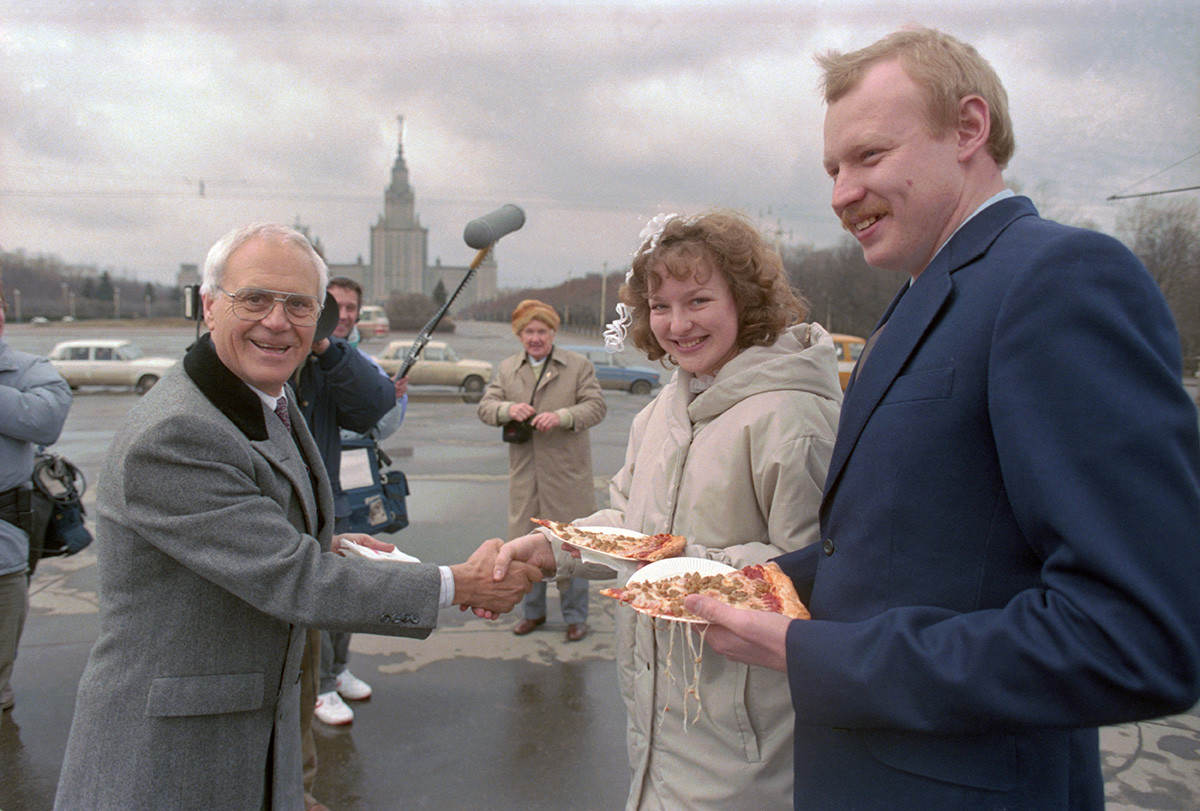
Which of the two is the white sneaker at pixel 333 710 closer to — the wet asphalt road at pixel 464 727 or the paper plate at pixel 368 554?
the wet asphalt road at pixel 464 727

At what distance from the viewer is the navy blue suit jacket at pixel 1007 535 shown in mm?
951

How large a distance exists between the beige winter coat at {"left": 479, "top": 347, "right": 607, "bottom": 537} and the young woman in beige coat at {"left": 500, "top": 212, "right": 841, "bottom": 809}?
2.64 meters

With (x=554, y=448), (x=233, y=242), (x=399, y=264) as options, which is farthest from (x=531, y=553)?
(x=399, y=264)

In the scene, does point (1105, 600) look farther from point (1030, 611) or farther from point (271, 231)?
point (271, 231)

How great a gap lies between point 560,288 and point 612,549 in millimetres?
81460

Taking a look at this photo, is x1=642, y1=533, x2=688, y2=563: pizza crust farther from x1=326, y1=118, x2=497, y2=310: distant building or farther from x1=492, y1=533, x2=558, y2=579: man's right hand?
x1=326, y1=118, x2=497, y2=310: distant building

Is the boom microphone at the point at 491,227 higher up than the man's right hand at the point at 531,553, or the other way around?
the boom microphone at the point at 491,227

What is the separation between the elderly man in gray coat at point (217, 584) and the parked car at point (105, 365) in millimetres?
23613

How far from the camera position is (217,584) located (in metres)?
1.81

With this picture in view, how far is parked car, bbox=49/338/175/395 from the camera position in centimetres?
2220

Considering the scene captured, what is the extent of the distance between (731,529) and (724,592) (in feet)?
1.29

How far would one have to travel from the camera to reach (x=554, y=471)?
5.13 m

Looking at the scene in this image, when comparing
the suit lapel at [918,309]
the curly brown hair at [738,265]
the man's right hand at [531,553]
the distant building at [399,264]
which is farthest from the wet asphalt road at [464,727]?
the distant building at [399,264]

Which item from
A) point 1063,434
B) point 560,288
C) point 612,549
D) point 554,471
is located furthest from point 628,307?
point 560,288
